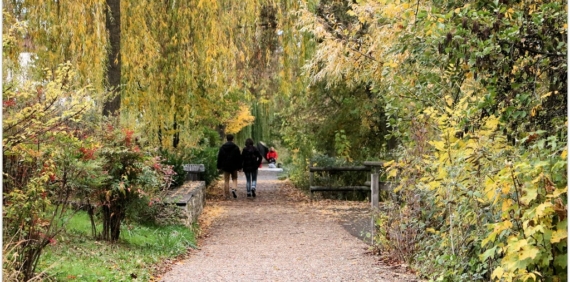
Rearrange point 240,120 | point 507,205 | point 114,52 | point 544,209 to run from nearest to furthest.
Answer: point 544,209, point 507,205, point 114,52, point 240,120

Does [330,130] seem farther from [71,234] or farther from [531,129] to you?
[531,129]

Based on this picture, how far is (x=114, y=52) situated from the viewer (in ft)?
33.0

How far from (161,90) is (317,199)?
6532 mm

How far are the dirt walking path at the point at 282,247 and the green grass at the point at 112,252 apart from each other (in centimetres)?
29

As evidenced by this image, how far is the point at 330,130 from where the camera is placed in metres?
16.9

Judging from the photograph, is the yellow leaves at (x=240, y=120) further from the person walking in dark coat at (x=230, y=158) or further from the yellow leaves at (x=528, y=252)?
the yellow leaves at (x=528, y=252)

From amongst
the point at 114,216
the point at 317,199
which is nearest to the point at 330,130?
the point at 317,199

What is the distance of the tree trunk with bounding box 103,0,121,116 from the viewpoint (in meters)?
9.98

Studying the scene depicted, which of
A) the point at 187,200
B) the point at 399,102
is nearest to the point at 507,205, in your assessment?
the point at 399,102

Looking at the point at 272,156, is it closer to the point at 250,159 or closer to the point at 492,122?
the point at 250,159

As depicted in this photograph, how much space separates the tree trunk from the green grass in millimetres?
1817

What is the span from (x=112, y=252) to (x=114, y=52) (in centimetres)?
395

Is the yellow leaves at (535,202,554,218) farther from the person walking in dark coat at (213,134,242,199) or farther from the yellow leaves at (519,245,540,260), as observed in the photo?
the person walking in dark coat at (213,134,242,199)

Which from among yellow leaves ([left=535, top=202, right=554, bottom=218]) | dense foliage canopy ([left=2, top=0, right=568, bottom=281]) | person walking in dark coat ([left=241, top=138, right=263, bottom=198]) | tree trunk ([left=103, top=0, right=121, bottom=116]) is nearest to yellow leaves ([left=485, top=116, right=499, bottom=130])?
dense foliage canopy ([left=2, top=0, right=568, bottom=281])
